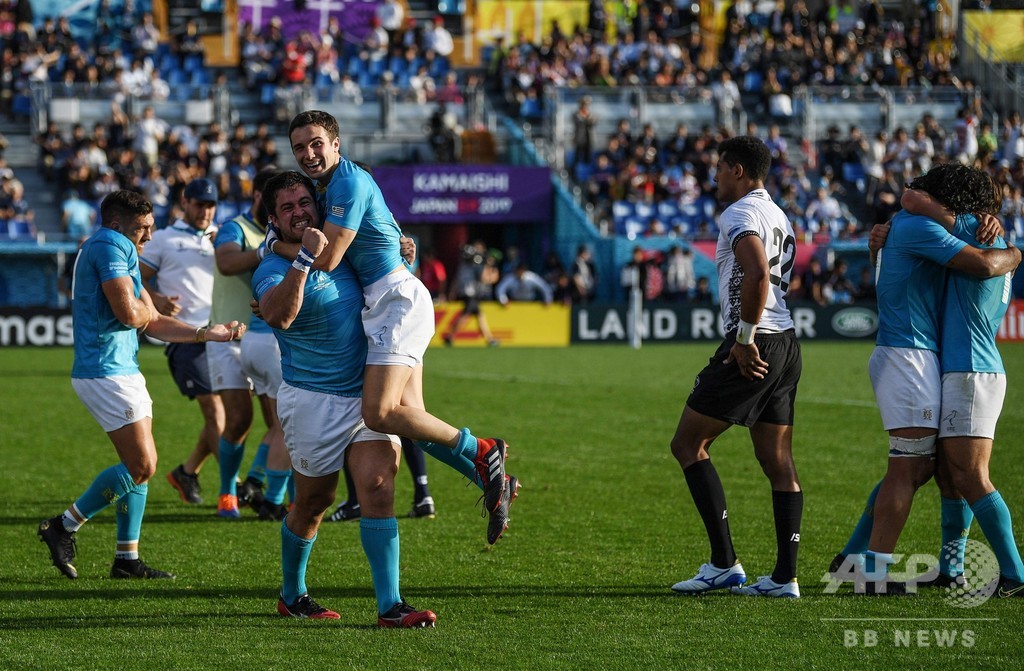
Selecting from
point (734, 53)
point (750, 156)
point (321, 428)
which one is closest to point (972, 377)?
point (750, 156)

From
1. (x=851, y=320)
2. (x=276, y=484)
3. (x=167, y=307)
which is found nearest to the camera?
(x=167, y=307)

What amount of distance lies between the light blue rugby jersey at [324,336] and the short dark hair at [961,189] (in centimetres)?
283

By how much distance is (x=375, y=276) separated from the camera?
6195 millimetres

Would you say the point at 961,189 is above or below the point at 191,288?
above

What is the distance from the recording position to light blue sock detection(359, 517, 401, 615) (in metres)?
5.99

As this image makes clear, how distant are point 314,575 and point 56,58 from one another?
29442 millimetres

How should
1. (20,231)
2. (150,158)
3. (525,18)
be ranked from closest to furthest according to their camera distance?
(20,231), (150,158), (525,18)

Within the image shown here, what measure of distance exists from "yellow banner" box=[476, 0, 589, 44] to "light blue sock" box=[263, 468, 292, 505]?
3254cm

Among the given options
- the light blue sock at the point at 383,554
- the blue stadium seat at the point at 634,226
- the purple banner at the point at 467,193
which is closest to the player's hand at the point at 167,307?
the light blue sock at the point at 383,554

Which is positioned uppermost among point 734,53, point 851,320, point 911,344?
point 734,53

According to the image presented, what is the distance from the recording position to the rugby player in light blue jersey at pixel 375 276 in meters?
5.91

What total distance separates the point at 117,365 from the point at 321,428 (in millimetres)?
1821

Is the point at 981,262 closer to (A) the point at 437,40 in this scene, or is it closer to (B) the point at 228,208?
(B) the point at 228,208

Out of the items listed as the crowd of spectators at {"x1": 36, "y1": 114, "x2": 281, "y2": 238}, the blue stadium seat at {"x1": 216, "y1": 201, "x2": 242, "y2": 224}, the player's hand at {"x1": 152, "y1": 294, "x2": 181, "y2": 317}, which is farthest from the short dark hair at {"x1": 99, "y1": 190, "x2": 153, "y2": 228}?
the blue stadium seat at {"x1": 216, "y1": 201, "x2": 242, "y2": 224}
